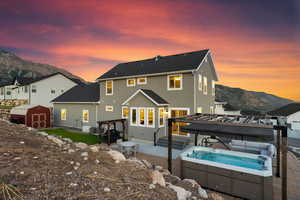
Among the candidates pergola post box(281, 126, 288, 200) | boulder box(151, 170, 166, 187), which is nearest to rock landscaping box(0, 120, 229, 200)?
boulder box(151, 170, 166, 187)

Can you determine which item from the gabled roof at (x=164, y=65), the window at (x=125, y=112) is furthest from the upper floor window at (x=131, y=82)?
the window at (x=125, y=112)

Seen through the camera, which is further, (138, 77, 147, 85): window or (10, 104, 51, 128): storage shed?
(10, 104, 51, 128): storage shed

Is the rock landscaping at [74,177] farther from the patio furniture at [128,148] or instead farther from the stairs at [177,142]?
the stairs at [177,142]

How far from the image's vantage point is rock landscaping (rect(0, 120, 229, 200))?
2609mm

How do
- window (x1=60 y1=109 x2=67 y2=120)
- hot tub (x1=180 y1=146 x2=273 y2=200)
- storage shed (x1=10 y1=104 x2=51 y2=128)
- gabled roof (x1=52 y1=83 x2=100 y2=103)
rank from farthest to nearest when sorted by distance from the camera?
window (x1=60 y1=109 x2=67 y2=120), gabled roof (x1=52 y1=83 x2=100 y2=103), storage shed (x1=10 y1=104 x2=51 y2=128), hot tub (x1=180 y1=146 x2=273 y2=200)

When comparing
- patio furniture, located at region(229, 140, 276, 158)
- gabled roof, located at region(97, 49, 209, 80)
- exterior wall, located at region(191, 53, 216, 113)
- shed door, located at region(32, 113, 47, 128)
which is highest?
gabled roof, located at region(97, 49, 209, 80)

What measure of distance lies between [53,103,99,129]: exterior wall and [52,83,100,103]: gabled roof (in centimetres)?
51

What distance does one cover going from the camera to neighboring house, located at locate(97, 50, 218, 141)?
11750mm

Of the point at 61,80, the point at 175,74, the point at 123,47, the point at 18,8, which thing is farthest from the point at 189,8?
the point at 61,80

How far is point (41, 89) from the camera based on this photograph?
2525 cm

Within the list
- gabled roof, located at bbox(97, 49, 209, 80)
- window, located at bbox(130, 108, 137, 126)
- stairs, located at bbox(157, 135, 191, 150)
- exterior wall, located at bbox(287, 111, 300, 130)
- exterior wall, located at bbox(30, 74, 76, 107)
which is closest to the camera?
stairs, located at bbox(157, 135, 191, 150)

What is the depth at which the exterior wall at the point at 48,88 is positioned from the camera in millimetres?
24734

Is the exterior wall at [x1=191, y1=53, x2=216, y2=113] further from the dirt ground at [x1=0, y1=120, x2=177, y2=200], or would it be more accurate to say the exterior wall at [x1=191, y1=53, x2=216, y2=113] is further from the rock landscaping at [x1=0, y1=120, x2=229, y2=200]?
the dirt ground at [x1=0, y1=120, x2=177, y2=200]

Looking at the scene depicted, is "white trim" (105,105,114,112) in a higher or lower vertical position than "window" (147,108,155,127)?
higher
